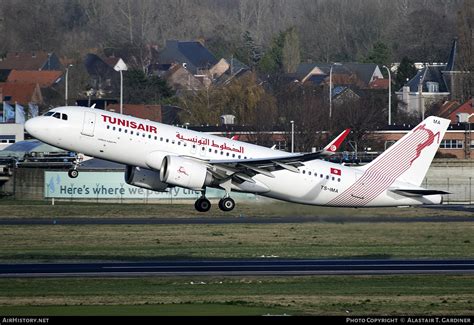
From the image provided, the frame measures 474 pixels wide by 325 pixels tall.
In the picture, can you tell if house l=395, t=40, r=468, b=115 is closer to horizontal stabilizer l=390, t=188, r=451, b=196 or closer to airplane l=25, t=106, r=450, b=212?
airplane l=25, t=106, r=450, b=212

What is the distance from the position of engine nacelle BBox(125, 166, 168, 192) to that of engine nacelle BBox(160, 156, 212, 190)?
1.67m

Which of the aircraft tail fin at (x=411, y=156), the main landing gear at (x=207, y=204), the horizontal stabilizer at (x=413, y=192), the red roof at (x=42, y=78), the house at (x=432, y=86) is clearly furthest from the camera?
the red roof at (x=42, y=78)

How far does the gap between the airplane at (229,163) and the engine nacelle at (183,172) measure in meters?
0.04

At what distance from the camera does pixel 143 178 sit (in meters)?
55.2

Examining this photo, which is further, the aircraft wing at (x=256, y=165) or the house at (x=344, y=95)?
the house at (x=344, y=95)

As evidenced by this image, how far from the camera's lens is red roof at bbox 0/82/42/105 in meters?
174

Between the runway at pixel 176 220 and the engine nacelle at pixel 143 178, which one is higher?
the engine nacelle at pixel 143 178

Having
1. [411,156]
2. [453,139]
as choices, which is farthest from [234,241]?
[453,139]

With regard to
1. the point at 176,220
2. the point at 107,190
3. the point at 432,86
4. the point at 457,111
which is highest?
the point at 432,86

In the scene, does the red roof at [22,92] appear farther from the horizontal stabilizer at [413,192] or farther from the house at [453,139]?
the horizontal stabilizer at [413,192]

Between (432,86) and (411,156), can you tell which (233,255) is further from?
(432,86)

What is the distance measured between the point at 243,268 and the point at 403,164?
11.6m


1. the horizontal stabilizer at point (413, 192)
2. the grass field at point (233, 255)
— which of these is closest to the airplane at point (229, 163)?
the horizontal stabilizer at point (413, 192)

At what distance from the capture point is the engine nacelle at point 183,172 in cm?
5331
